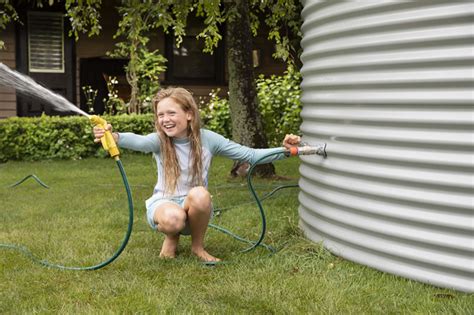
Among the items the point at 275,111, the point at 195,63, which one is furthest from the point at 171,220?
the point at 195,63

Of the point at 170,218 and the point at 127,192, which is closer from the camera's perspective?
the point at 127,192

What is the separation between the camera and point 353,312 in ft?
A: 7.48

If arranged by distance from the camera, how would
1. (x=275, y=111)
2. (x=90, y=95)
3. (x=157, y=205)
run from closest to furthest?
(x=157, y=205), (x=275, y=111), (x=90, y=95)

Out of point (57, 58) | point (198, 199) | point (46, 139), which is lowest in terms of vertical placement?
point (46, 139)

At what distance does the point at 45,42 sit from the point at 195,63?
8.63ft

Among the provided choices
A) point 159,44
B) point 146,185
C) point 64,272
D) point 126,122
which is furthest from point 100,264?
point 159,44

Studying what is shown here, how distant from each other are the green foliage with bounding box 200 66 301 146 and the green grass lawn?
436cm

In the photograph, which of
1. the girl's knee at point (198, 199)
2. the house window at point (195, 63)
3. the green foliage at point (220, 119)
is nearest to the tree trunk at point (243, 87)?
the green foliage at point (220, 119)

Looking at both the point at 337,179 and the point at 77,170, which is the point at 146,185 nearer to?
the point at 77,170

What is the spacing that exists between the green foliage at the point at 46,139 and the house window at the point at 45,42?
198cm

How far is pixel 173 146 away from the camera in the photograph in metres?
3.12

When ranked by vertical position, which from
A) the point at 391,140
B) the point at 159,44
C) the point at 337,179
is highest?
the point at 159,44

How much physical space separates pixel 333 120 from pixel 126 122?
21.0 feet

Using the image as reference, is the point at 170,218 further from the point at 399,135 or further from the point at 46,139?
the point at 46,139
